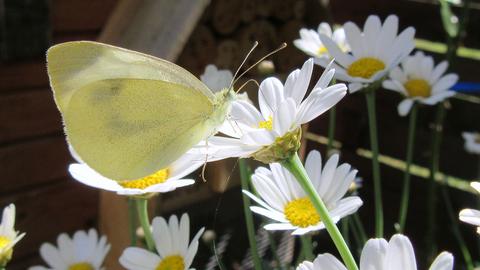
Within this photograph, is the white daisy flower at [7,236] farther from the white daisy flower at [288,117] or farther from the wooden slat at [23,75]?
the wooden slat at [23,75]

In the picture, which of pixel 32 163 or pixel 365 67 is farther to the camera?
pixel 32 163

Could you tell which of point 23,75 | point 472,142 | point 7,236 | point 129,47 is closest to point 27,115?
point 23,75

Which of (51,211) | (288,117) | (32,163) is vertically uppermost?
(288,117)

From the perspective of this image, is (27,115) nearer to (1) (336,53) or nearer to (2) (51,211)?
(2) (51,211)

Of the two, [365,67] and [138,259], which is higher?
[365,67]

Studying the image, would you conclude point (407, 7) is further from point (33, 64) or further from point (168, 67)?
point (168, 67)

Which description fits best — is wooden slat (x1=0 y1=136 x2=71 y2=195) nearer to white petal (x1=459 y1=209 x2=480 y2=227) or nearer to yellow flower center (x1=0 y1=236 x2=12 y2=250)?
yellow flower center (x1=0 y1=236 x2=12 y2=250)

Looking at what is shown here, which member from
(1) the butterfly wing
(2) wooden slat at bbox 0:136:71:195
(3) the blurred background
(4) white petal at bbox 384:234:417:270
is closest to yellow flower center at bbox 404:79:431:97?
(3) the blurred background
